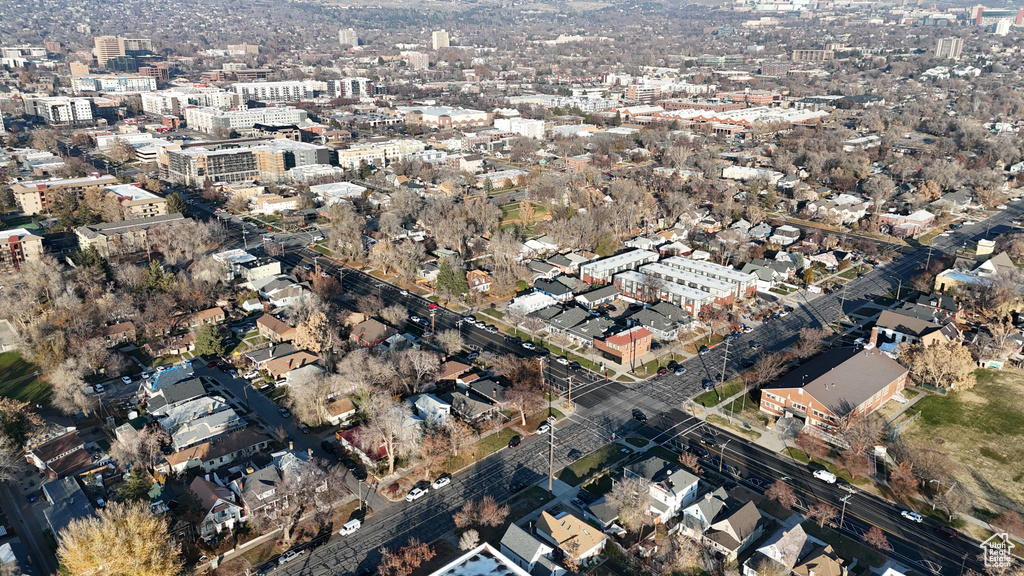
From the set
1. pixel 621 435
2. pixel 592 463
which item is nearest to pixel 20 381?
pixel 592 463

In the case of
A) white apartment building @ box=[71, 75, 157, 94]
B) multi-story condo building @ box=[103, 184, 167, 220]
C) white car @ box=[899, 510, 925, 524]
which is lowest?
white car @ box=[899, 510, 925, 524]

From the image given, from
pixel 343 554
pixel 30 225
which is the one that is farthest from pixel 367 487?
pixel 30 225

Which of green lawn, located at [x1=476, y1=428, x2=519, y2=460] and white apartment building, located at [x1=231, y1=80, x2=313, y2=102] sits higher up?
white apartment building, located at [x1=231, y1=80, x2=313, y2=102]

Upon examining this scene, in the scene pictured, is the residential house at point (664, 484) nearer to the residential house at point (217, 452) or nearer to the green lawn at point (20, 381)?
Result: the residential house at point (217, 452)

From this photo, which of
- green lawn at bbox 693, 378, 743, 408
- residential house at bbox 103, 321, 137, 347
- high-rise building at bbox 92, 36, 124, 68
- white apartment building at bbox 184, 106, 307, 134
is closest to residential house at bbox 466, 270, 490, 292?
green lawn at bbox 693, 378, 743, 408

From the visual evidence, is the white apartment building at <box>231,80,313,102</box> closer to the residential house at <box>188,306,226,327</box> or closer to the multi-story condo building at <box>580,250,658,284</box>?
the residential house at <box>188,306,226,327</box>

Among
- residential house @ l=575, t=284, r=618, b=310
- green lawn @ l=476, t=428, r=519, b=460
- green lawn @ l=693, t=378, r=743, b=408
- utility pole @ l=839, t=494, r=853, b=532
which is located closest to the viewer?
utility pole @ l=839, t=494, r=853, b=532

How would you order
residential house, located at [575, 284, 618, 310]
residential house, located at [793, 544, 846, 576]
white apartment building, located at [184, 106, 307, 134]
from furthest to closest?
1. white apartment building, located at [184, 106, 307, 134]
2. residential house, located at [575, 284, 618, 310]
3. residential house, located at [793, 544, 846, 576]
